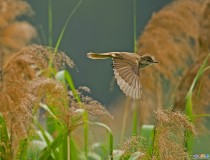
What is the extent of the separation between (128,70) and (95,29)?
14.6 m

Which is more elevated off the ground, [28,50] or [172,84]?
[28,50]

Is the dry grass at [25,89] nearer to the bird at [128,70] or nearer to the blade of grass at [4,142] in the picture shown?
the blade of grass at [4,142]

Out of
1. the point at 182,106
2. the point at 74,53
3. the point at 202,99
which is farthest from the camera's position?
the point at 74,53

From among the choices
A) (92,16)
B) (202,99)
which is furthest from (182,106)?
(92,16)

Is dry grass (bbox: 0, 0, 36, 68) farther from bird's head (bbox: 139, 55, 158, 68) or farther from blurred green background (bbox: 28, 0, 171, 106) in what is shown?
blurred green background (bbox: 28, 0, 171, 106)

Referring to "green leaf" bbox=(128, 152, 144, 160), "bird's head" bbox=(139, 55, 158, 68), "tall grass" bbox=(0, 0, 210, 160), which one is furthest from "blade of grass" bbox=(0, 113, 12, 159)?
"bird's head" bbox=(139, 55, 158, 68)

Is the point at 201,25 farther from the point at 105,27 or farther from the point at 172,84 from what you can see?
the point at 105,27

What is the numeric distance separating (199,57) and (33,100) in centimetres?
150

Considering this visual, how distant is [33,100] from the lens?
2332 millimetres

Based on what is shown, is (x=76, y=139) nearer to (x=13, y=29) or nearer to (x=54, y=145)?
(x=54, y=145)

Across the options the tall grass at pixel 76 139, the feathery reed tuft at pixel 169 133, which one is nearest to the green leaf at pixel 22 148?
the tall grass at pixel 76 139

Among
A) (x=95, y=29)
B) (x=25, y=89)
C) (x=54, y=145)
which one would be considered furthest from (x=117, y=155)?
(x=95, y=29)

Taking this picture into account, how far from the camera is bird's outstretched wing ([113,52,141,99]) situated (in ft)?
6.21

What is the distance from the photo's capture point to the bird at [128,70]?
1.90 m
